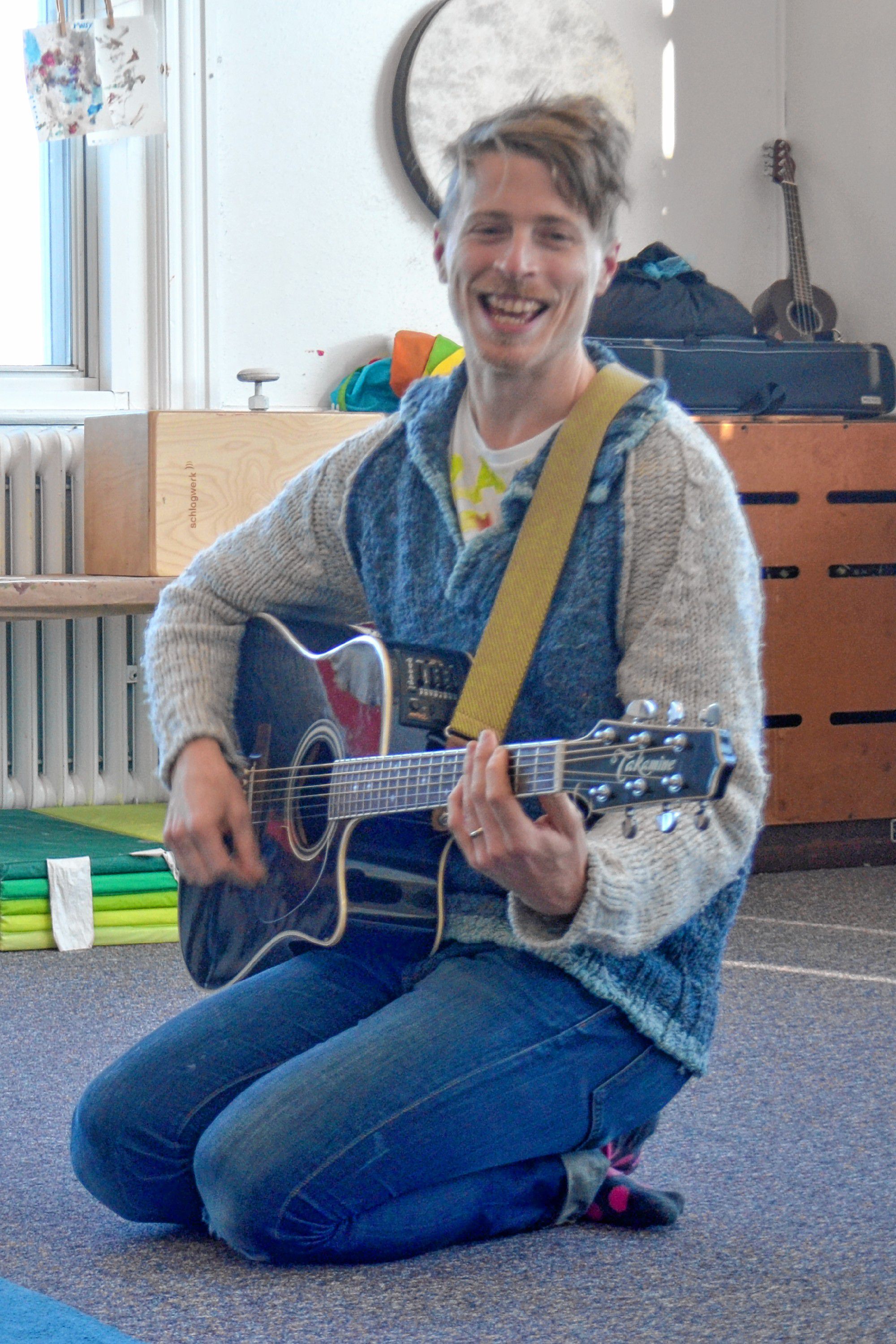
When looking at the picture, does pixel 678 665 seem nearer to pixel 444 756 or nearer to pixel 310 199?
pixel 444 756

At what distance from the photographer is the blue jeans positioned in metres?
1.24

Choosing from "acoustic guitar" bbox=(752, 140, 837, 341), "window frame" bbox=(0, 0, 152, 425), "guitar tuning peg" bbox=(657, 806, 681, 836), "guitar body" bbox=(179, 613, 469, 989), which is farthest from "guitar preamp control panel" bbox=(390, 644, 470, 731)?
"acoustic guitar" bbox=(752, 140, 837, 341)

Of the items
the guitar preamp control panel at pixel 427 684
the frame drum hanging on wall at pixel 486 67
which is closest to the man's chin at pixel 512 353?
the guitar preamp control panel at pixel 427 684

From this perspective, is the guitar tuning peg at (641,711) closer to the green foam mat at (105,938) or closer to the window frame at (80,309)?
the green foam mat at (105,938)

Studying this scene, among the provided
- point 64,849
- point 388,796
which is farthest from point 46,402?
point 388,796

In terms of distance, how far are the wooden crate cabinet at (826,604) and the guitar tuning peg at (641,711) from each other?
1.90 meters

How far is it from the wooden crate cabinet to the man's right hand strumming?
163 centimetres

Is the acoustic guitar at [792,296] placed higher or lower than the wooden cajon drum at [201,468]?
higher

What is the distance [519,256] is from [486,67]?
2.13 m

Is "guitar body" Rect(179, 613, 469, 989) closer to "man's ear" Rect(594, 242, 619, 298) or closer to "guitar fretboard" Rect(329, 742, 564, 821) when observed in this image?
"guitar fretboard" Rect(329, 742, 564, 821)

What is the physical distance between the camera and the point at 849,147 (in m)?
3.44

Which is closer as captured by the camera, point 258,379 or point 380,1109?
point 380,1109

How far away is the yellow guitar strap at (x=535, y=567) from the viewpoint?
1.26m

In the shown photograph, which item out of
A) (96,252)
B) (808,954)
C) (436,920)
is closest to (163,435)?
(96,252)
